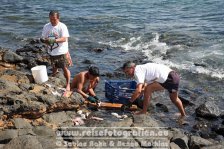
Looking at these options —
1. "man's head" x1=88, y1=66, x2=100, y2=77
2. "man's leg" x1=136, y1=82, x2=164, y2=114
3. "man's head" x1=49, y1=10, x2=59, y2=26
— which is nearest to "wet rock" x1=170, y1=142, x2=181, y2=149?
"man's leg" x1=136, y1=82, x2=164, y2=114

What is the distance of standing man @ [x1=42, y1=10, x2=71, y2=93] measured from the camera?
379 inches

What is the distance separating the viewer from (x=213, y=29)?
1991 centimetres

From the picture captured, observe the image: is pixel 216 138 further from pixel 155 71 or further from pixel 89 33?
pixel 89 33

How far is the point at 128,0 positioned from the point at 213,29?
1258 cm

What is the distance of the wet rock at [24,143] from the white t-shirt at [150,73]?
314 cm

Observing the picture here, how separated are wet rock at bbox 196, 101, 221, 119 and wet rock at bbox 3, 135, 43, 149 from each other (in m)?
5.09

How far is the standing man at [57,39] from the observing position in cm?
963

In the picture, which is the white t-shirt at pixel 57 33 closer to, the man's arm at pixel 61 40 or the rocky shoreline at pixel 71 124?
the man's arm at pixel 61 40

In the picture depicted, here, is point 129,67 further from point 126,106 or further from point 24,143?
point 24,143

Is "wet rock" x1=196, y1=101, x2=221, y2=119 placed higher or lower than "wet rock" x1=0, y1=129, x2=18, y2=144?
lower

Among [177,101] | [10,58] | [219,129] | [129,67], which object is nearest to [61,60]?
[129,67]

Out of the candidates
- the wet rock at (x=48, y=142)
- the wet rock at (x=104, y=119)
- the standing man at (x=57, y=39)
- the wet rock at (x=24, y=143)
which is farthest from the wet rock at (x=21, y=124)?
the standing man at (x=57, y=39)

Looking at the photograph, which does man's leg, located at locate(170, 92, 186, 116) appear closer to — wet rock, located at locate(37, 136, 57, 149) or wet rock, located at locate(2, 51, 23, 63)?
wet rock, located at locate(37, 136, 57, 149)

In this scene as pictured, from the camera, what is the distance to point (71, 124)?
8.20 metres
